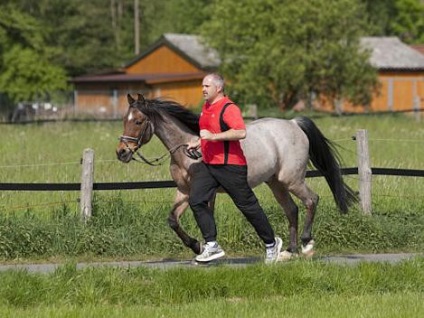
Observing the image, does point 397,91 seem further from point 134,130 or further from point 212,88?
point 212,88

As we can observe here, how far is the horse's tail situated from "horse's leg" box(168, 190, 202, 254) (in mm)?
2024

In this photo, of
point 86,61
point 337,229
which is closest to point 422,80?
point 86,61

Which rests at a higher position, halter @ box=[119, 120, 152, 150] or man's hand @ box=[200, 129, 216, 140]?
man's hand @ box=[200, 129, 216, 140]

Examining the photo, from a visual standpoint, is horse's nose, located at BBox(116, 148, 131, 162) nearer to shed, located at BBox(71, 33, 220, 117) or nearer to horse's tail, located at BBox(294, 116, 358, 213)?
→ horse's tail, located at BBox(294, 116, 358, 213)

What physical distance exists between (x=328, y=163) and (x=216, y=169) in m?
2.42

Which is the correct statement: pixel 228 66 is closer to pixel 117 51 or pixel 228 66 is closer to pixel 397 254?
pixel 117 51

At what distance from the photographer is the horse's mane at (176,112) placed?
482 inches

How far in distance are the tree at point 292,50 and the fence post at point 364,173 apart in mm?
35723

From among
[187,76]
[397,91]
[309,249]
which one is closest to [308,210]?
[309,249]

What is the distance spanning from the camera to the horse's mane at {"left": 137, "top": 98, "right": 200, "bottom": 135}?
12.2m

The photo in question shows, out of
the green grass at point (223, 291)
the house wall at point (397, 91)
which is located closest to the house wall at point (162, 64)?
the house wall at point (397, 91)

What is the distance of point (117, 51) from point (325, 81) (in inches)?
1447

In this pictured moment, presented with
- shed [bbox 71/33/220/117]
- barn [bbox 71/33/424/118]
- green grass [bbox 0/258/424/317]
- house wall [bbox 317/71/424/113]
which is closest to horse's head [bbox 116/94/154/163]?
green grass [bbox 0/258/424/317]

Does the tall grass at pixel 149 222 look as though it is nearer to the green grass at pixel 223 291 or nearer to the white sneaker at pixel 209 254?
the white sneaker at pixel 209 254
